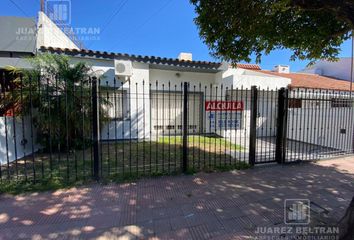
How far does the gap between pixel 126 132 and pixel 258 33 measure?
6165mm

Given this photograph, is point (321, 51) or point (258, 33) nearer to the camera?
point (258, 33)

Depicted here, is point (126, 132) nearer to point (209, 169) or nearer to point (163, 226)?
point (209, 169)

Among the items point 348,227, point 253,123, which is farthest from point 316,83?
point 348,227

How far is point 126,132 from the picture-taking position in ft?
27.1

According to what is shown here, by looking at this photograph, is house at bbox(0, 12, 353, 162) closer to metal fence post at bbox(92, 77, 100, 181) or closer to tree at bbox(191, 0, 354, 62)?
tree at bbox(191, 0, 354, 62)

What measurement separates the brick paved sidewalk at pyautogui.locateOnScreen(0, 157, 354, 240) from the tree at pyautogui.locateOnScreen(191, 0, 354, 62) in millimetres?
3030

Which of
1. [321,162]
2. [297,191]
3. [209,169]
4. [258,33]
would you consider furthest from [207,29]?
[321,162]

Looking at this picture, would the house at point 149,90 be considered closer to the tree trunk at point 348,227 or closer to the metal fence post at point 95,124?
the metal fence post at point 95,124

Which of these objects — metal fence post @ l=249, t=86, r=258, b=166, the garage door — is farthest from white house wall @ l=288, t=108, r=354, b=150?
the garage door

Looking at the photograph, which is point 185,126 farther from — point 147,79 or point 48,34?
point 48,34

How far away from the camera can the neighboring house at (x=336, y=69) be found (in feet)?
48.9

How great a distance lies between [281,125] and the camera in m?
5.24
